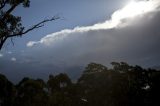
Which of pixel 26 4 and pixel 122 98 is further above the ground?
pixel 26 4

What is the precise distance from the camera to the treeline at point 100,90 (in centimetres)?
6531

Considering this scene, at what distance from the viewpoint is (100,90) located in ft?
219

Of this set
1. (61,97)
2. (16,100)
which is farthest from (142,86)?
(16,100)

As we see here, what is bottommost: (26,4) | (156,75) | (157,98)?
(157,98)

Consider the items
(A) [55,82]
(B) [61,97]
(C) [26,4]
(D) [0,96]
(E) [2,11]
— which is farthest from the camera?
(A) [55,82]

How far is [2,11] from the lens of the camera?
884 inches

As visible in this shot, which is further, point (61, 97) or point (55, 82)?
point (55, 82)

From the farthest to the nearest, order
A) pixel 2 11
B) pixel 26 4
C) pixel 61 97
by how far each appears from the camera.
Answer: pixel 61 97
pixel 26 4
pixel 2 11

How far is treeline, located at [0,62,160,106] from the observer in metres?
65.3

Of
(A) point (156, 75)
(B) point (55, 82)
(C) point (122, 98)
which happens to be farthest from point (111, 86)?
(B) point (55, 82)

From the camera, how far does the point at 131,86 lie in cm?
6625

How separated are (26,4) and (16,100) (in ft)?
158

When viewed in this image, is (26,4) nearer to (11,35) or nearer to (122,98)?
(11,35)

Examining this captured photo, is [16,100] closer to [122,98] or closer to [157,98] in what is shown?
[122,98]
